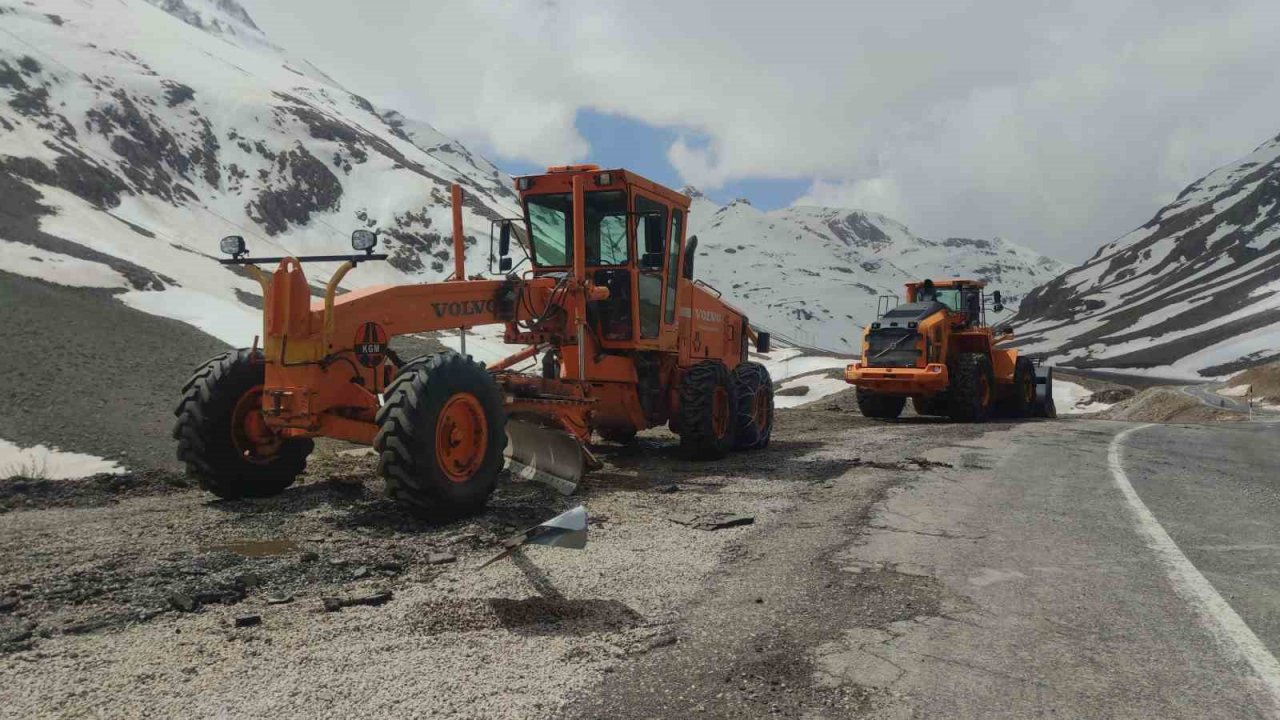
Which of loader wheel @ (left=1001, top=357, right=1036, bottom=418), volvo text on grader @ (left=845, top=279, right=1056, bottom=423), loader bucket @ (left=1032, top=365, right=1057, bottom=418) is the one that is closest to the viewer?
volvo text on grader @ (left=845, top=279, right=1056, bottom=423)

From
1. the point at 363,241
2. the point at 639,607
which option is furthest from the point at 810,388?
the point at 639,607

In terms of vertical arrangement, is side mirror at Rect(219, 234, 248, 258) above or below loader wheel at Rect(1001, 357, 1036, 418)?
above

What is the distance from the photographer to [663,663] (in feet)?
12.2

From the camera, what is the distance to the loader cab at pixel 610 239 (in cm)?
1045

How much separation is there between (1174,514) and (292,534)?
23.0 ft

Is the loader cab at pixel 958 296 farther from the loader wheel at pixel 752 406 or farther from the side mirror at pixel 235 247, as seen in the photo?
the side mirror at pixel 235 247

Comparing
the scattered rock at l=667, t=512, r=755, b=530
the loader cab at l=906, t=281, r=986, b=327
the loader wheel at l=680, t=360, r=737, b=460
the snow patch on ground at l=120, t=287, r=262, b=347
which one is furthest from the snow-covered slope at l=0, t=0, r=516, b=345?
the scattered rock at l=667, t=512, r=755, b=530

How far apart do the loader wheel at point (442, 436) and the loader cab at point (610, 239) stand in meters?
3.59

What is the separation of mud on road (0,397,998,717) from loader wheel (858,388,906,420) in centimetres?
1267

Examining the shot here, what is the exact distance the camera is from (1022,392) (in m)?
22.6

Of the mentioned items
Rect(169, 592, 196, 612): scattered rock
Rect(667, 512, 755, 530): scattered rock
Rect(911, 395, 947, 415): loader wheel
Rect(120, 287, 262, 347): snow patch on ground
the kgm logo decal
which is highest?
Rect(120, 287, 262, 347): snow patch on ground

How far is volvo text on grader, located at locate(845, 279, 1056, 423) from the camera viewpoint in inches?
741

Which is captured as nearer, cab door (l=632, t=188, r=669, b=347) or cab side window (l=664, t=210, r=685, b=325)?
cab door (l=632, t=188, r=669, b=347)

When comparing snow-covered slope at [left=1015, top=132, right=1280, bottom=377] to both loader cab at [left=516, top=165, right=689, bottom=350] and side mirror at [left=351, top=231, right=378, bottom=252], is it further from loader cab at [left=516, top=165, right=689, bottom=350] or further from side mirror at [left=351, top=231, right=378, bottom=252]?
side mirror at [left=351, top=231, right=378, bottom=252]
